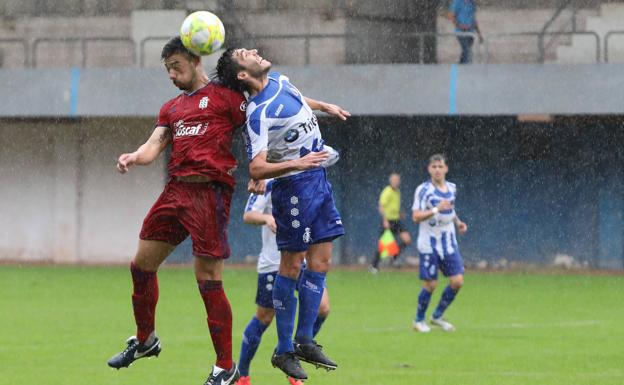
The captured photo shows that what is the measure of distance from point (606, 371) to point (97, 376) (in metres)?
4.82

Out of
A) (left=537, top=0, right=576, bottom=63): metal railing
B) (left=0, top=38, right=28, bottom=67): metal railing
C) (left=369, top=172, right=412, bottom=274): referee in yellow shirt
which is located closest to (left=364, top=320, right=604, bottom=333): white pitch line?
(left=369, top=172, right=412, bottom=274): referee in yellow shirt

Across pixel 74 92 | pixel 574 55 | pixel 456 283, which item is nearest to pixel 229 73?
pixel 456 283

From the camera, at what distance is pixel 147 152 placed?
10.6 m

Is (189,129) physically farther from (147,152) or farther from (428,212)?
(428,212)

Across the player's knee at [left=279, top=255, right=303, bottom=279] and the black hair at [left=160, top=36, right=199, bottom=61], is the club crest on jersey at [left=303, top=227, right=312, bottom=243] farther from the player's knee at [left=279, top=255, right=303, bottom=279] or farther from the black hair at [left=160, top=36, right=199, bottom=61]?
the black hair at [left=160, top=36, right=199, bottom=61]

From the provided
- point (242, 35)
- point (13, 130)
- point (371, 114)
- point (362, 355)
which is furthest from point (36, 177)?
point (362, 355)

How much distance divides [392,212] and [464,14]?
479 centimetres

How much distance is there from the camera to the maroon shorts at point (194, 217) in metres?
10.5

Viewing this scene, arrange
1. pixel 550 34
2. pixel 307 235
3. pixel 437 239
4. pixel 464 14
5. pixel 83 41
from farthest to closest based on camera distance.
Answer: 1. pixel 83 41
2. pixel 550 34
3. pixel 464 14
4. pixel 437 239
5. pixel 307 235

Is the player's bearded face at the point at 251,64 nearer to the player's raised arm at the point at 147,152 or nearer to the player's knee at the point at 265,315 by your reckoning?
the player's raised arm at the point at 147,152

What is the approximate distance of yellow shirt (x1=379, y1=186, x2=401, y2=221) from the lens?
102 ft

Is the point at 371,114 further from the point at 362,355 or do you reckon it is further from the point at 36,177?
the point at 362,355

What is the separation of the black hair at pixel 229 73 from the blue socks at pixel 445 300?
7759 millimetres

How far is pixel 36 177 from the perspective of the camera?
34.6 m
